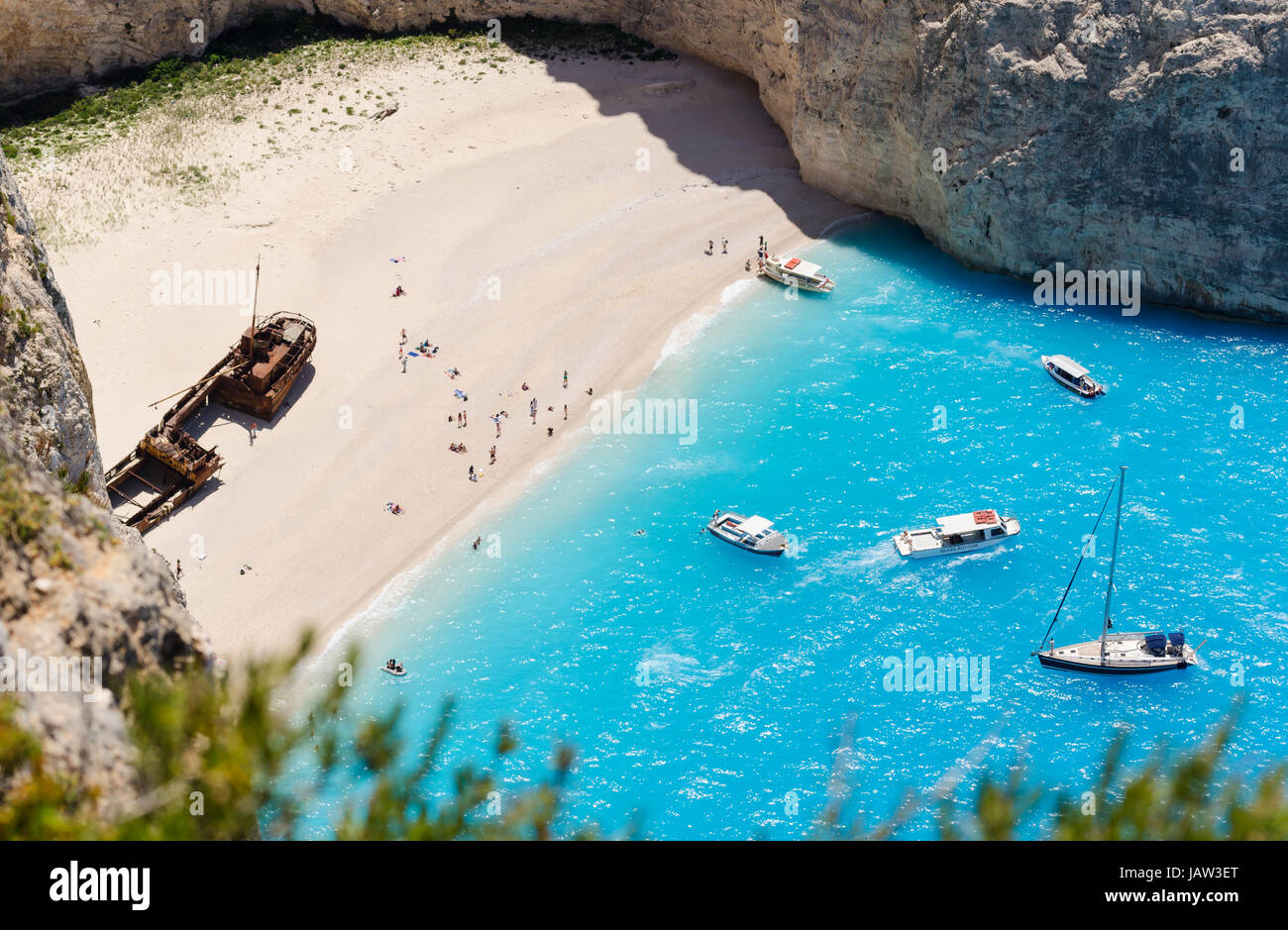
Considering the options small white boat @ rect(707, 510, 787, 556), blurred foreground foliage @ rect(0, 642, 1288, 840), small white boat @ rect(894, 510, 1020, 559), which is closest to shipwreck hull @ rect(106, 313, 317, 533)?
small white boat @ rect(707, 510, 787, 556)

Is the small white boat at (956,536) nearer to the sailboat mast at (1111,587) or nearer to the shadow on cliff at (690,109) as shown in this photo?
the sailboat mast at (1111,587)

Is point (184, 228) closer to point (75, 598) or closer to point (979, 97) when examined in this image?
point (979, 97)

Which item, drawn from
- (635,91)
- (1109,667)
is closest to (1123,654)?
(1109,667)

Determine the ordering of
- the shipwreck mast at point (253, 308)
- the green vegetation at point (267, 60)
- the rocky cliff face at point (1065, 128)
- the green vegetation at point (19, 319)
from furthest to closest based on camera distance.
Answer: the green vegetation at point (267, 60) → the rocky cliff face at point (1065, 128) → the shipwreck mast at point (253, 308) → the green vegetation at point (19, 319)

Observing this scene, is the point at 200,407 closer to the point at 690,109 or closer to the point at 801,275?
the point at 801,275

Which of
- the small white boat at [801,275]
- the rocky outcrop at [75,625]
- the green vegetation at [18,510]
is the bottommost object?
the small white boat at [801,275]

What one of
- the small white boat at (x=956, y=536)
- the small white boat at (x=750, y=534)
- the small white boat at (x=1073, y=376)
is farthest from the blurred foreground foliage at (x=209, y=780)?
the small white boat at (x=1073, y=376)

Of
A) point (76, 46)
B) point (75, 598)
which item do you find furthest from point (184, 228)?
point (75, 598)
